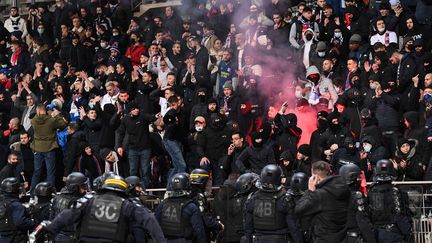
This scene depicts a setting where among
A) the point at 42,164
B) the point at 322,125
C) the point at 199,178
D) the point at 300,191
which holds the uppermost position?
the point at 322,125

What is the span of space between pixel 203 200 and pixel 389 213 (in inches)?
121

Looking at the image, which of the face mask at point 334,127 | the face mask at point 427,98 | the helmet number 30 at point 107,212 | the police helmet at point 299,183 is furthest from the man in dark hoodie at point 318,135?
the helmet number 30 at point 107,212

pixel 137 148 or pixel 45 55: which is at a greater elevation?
pixel 45 55

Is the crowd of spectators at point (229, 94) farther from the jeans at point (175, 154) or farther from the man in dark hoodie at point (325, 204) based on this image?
the man in dark hoodie at point (325, 204)

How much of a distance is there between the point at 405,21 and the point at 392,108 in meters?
3.31

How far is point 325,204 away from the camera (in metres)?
13.6

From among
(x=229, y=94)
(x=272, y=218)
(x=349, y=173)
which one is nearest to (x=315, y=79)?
(x=229, y=94)

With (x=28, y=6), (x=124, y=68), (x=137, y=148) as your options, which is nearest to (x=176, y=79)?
(x=124, y=68)

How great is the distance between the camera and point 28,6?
32656 millimetres

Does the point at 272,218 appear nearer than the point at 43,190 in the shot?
Yes

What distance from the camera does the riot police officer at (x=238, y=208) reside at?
1730 cm

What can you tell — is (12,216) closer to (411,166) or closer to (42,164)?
(42,164)

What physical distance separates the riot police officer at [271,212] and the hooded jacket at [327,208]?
1709 millimetres

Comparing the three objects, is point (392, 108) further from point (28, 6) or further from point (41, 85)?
point (28, 6)
